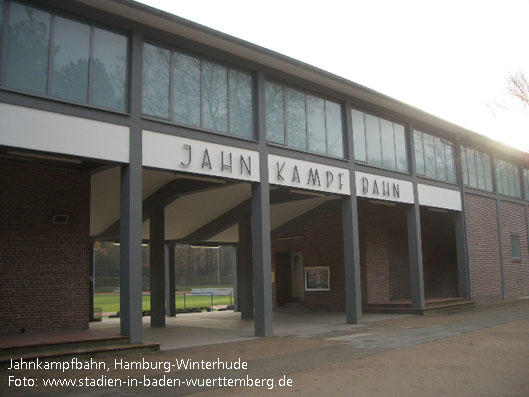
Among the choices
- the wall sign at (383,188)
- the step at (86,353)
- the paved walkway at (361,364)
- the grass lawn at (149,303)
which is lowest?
the grass lawn at (149,303)

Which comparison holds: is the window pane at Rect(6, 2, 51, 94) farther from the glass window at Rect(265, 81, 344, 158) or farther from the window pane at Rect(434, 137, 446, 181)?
the window pane at Rect(434, 137, 446, 181)

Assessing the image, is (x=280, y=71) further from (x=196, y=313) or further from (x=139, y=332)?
(x=196, y=313)

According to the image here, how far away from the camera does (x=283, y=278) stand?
77.0ft

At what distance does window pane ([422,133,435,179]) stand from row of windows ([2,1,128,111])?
12.8m

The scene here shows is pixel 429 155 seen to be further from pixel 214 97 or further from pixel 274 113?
pixel 214 97

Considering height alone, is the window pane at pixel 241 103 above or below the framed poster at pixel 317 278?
above

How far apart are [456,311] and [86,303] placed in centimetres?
1314

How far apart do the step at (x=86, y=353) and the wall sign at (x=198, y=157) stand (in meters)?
3.78

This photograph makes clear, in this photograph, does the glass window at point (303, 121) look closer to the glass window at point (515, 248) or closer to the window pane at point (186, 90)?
the window pane at point (186, 90)

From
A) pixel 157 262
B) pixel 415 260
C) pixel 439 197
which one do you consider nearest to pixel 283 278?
pixel 415 260

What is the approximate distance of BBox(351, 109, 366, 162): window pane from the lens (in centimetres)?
1705

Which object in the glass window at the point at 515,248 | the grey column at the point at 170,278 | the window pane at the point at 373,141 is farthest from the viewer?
the glass window at the point at 515,248

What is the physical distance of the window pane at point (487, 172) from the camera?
950 inches

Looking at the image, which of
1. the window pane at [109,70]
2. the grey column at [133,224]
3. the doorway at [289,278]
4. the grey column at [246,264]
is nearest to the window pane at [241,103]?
the grey column at [133,224]
